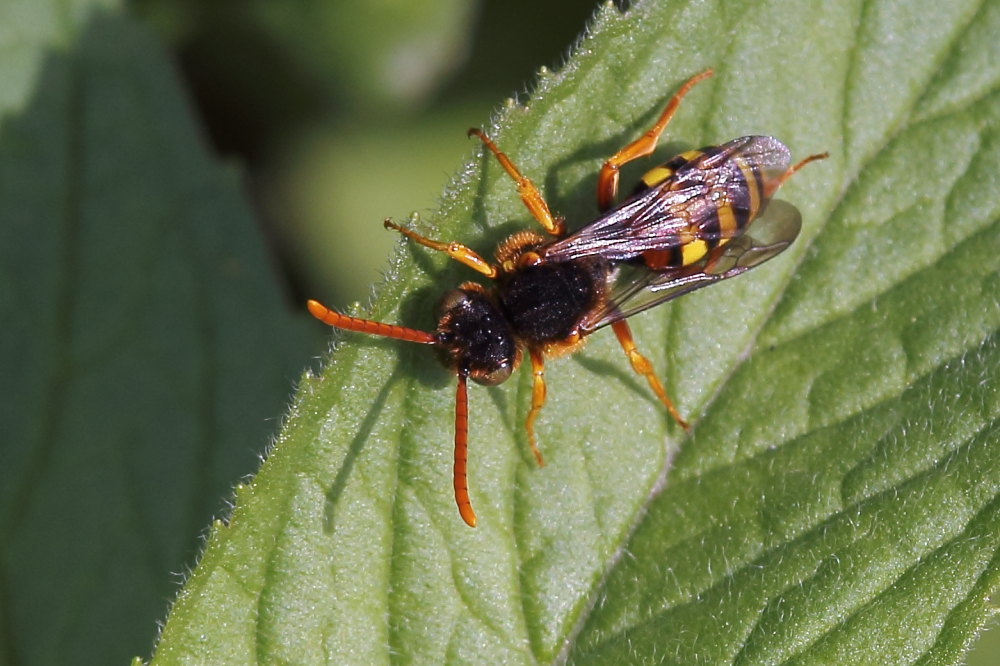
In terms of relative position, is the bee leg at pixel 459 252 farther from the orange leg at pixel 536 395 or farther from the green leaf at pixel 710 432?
the orange leg at pixel 536 395

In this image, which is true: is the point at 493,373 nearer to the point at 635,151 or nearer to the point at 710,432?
the point at 710,432

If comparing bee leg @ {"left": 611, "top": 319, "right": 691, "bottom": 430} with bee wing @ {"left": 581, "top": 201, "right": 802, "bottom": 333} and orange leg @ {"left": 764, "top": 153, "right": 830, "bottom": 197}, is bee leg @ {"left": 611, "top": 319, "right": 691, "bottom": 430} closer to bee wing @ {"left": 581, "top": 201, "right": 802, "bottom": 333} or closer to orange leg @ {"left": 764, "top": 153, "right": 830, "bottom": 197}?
bee wing @ {"left": 581, "top": 201, "right": 802, "bottom": 333}

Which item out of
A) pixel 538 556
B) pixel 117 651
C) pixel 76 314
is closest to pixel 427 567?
pixel 538 556

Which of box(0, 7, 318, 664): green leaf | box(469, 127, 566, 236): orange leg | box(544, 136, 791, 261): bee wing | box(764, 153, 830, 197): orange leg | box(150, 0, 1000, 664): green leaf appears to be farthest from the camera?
box(0, 7, 318, 664): green leaf

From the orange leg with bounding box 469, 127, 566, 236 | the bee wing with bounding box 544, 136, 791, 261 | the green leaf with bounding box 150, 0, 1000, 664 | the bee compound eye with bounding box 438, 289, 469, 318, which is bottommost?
the green leaf with bounding box 150, 0, 1000, 664

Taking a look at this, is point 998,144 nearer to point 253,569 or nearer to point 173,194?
point 253,569

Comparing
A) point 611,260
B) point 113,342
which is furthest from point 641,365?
point 113,342

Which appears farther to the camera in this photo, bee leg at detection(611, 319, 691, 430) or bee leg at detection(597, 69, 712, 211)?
bee leg at detection(611, 319, 691, 430)


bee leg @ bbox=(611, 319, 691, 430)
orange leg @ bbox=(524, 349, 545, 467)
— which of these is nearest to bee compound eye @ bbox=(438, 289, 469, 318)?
orange leg @ bbox=(524, 349, 545, 467)
